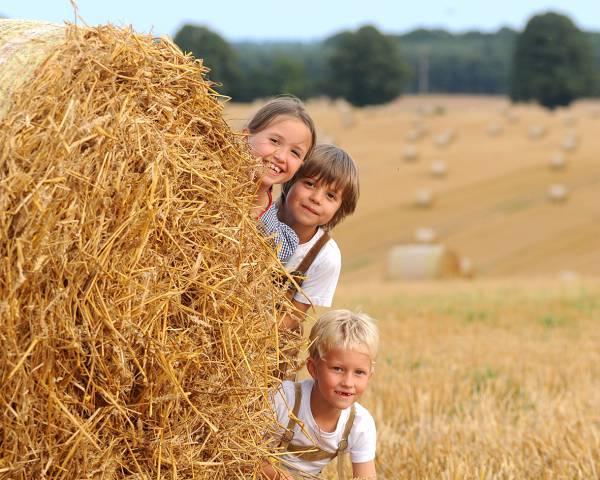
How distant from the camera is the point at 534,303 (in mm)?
13164

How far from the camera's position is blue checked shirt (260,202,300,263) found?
4668 millimetres

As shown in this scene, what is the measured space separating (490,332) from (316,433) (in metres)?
6.68

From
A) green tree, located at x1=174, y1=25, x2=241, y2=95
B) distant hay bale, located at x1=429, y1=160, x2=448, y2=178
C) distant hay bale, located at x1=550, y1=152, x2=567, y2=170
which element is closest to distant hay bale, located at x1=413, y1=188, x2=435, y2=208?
distant hay bale, located at x1=429, y1=160, x2=448, y2=178

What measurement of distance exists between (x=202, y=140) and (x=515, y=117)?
53740 millimetres

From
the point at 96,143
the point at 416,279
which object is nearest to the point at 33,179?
Result: the point at 96,143

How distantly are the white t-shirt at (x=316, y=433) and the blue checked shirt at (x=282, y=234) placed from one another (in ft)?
2.07

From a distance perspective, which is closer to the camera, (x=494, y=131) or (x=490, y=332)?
(x=490, y=332)

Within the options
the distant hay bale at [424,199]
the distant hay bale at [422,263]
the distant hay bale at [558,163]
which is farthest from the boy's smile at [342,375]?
the distant hay bale at [558,163]

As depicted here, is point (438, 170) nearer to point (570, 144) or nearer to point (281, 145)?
point (570, 144)

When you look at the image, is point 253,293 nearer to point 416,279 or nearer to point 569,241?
point 416,279

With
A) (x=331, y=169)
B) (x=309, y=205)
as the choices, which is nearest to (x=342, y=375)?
(x=309, y=205)

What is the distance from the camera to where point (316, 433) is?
4.72 m

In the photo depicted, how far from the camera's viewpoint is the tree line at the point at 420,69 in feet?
295

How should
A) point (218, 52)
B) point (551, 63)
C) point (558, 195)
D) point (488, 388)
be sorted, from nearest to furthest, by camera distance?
point (488, 388)
point (558, 195)
point (218, 52)
point (551, 63)
